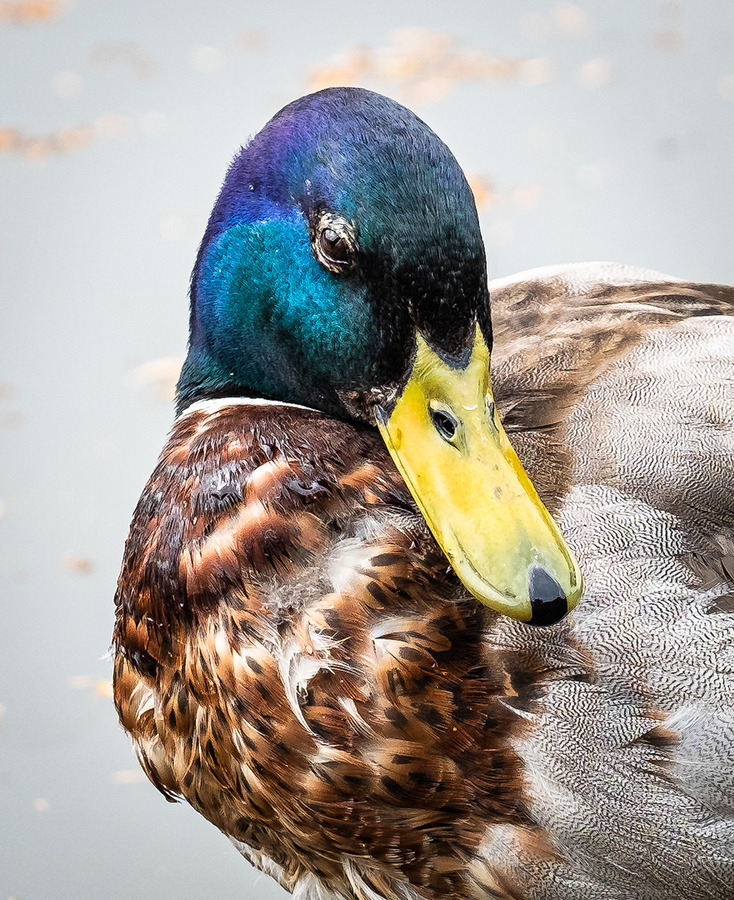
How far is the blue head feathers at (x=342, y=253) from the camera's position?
58.3 inches

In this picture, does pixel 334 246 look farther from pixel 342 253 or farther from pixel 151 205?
pixel 151 205

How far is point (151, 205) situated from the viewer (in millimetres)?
3770

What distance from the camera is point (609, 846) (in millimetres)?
1550

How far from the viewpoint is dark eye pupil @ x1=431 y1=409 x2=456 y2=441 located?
150 centimetres

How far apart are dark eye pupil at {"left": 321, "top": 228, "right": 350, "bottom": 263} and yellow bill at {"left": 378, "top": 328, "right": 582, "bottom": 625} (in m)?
0.15

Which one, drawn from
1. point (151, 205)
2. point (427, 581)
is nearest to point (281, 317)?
point (427, 581)

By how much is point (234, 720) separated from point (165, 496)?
0.32 m

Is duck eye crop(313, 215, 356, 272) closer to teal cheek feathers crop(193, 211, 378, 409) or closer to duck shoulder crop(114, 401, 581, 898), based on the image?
teal cheek feathers crop(193, 211, 378, 409)

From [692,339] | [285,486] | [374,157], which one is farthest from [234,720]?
[692,339]

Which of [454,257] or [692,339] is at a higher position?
[454,257]

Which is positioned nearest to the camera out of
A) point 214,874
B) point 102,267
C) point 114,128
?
point 214,874

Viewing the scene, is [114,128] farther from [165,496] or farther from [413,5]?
[165,496]

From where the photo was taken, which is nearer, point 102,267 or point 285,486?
point 285,486

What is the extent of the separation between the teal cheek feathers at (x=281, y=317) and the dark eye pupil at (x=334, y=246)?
0.03 m
